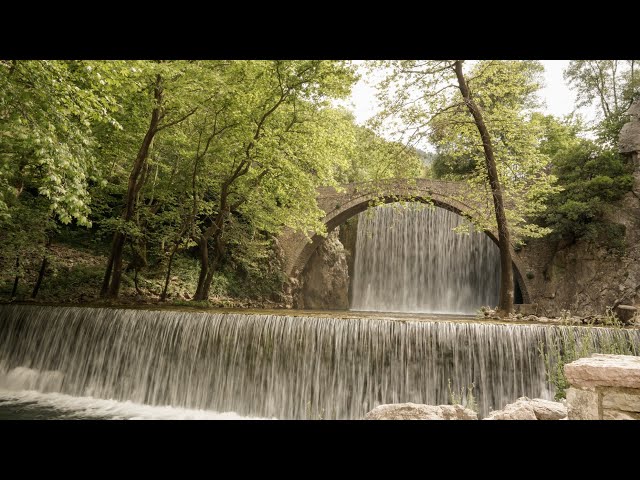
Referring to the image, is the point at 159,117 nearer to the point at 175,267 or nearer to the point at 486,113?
the point at 175,267

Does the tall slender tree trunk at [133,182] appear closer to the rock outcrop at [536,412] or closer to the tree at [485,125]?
the tree at [485,125]

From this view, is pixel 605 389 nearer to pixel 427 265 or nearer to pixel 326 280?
pixel 427 265

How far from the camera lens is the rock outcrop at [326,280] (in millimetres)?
18312

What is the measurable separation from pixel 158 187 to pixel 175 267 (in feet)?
9.54

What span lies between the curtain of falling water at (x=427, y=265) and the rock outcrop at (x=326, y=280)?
3.47 ft

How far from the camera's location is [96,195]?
10266mm

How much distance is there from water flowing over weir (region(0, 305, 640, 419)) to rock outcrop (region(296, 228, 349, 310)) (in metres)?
11.2

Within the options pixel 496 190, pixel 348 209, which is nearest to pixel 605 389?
pixel 496 190

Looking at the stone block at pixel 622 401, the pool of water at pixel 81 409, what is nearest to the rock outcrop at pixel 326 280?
the pool of water at pixel 81 409

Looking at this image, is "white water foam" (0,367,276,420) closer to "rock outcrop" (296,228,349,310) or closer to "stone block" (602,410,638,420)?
"stone block" (602,410,638,420)

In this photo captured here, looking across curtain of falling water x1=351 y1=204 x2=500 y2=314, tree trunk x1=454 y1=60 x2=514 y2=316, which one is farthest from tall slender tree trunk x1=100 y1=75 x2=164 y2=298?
curtain of falling water x1=351 y1=204 x2=500 y2=314

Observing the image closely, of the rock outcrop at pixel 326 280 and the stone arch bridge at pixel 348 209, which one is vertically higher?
the stone arch bridge at pixel 348 209

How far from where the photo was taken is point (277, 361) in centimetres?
639
